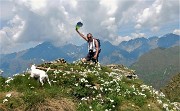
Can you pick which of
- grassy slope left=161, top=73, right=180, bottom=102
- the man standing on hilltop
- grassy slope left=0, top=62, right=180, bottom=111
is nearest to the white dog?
grassy slope left=0, top=62, right=180, bottom=111

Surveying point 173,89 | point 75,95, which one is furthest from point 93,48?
point 173,89

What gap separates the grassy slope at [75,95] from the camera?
59.9ft

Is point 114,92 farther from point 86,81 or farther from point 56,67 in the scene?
point 56,67

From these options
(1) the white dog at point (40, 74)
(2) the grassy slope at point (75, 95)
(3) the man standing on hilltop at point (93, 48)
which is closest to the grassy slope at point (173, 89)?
(3) the man standing on hilltop at point (93, 48)

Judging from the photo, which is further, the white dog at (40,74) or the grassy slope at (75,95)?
the white dog at (40,74)

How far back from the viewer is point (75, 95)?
2038 cm

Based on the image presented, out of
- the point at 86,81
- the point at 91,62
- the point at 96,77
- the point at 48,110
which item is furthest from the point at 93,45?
the point at 48,110

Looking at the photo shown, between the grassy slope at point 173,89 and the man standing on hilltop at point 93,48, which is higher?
the grassy slope at point 173,89

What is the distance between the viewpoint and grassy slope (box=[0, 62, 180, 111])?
18250 mm

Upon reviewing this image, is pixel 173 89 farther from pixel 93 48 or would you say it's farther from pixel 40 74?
pixel 40 74

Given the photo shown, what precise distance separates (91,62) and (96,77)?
5.80 m

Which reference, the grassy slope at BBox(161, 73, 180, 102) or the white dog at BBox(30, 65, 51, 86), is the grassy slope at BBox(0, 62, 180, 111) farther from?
the grassy slope at BBox(161, 73, 180, 102)

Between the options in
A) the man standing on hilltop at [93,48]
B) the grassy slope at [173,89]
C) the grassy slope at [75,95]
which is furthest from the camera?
the grassy slope at [173,89]

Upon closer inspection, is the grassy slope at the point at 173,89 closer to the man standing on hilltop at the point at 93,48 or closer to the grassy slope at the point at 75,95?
the man standing on hilltop at the point at 93,48
